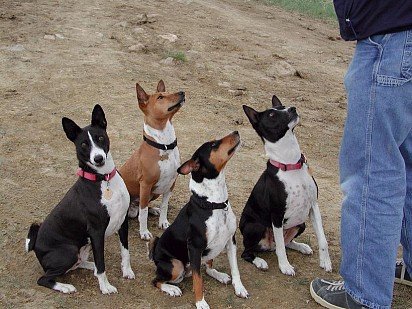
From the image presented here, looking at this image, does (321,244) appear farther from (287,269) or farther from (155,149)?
(155,149)

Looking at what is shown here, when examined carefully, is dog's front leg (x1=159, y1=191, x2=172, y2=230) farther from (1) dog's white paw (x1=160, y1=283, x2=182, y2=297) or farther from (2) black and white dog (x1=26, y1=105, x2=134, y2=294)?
(1) dog's white paw (x1=160, y1=283, x2=182, y2=297)

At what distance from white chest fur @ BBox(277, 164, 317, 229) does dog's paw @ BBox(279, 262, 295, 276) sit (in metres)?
0.31

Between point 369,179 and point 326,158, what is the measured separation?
379 centimetres

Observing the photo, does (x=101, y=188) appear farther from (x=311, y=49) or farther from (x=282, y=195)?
(x=311, y=49)

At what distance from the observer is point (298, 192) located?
4.64 m

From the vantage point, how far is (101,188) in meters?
4.37

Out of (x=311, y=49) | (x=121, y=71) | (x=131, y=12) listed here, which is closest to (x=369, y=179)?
(x=121, y=71)

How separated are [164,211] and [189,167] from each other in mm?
1290

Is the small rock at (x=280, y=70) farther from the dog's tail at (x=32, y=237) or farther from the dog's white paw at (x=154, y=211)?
the dog's tail at (x=32, y=237)

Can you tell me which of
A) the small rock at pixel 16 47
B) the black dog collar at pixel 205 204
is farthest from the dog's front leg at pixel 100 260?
the small rock at pixel 16 47

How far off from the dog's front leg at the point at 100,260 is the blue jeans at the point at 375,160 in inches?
65.8

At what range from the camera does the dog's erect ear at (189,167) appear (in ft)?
13.8

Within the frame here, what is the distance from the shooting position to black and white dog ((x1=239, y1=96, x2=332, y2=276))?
4.62m

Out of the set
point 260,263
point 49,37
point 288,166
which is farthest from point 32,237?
point 49,37
